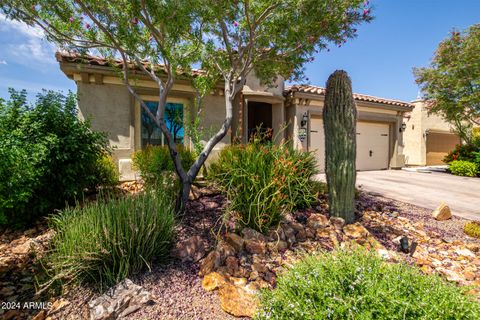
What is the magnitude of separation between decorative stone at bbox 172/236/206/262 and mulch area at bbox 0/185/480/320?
0.31ft

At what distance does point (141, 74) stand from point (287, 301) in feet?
25.7

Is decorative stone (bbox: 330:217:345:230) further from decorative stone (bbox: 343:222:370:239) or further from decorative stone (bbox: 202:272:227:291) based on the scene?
decorative stone (bbox: 202:272:227:291)

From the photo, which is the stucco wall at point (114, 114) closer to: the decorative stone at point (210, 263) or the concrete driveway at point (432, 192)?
the decorative stone at point (210, 263)

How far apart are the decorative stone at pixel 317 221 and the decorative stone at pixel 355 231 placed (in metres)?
0.35

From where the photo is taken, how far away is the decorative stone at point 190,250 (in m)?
3.20

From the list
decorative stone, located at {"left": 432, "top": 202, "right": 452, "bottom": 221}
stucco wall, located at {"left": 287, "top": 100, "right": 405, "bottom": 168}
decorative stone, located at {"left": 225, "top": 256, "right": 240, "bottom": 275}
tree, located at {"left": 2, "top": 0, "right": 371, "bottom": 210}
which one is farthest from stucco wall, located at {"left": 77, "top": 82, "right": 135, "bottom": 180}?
decorative stone, located at {"left": 432, "top": 202, "right": 452, "bottom": 221}

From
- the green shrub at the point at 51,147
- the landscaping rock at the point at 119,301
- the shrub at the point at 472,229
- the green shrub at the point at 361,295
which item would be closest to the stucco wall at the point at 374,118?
the shrub at the point at 472,229

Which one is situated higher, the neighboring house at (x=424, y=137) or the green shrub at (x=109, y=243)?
the neighboring house at (x=424, y=137)

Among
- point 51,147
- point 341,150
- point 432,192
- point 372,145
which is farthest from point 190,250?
point 372,145

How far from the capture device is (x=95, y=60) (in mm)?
7168

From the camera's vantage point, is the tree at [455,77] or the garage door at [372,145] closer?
the tree at [455,77]

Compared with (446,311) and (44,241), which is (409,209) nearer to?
(446,311)

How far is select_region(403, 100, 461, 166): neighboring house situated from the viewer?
1775 cm

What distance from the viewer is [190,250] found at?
10.7 feet
